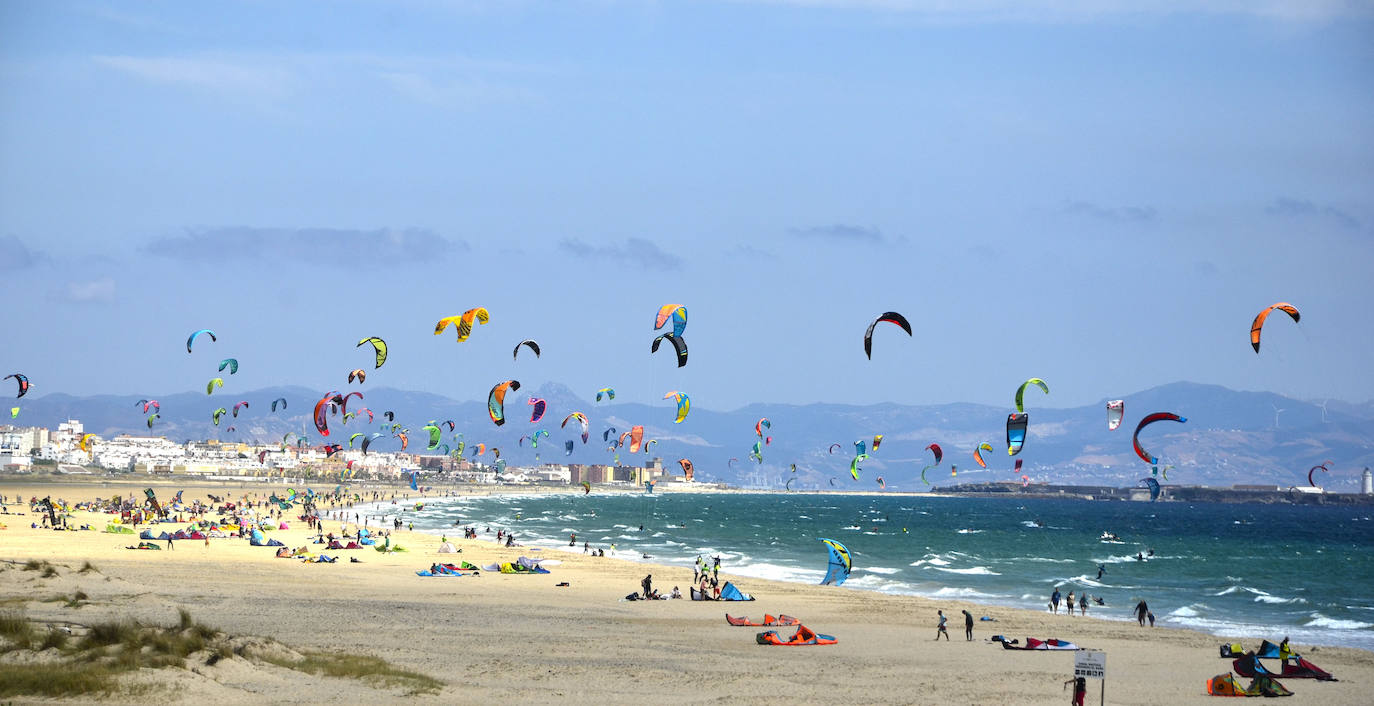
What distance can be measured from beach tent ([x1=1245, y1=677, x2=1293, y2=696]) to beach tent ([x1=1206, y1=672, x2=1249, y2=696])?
A: 0.13 m

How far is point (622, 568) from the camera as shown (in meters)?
42.9

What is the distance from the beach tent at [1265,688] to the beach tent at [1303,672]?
6.20 feet

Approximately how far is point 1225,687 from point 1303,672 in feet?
8.86

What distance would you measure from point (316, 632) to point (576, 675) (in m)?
5.50

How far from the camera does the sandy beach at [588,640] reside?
17828 millimetres

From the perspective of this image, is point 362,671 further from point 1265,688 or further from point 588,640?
point 1265,688

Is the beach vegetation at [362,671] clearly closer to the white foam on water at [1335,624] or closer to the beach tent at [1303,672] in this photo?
the beach tent at [1303,672]

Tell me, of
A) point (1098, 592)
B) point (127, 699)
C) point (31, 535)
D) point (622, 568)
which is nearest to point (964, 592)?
point (1098, 592)

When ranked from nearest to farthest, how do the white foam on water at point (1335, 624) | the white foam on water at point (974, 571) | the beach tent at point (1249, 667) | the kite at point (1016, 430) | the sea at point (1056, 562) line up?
the beach tent at point (1249, 667) < the white foam on water at point (1335, 624) < the kite at point (1016, 430) < the sea at point (1056, 562) < the white foam on water at point (974, 571)

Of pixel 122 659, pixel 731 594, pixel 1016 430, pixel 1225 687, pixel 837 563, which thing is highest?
pixel 1016 430

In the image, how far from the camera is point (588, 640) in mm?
23516

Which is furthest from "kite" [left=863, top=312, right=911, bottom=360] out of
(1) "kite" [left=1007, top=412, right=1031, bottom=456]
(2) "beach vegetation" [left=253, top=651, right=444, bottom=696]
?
(2) "beach vegetation" [left=253, top=651, right=444, bottom=696]

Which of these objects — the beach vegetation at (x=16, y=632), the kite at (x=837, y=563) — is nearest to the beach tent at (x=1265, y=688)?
the kite at (x=837, y=563)

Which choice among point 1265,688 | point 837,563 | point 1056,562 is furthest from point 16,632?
point 1056,562
